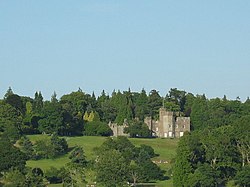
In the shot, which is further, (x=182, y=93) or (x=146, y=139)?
(x=182, y=93)

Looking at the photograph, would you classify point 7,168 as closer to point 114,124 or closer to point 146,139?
point 146,139

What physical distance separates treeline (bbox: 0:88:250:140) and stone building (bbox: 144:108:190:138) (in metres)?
3.55

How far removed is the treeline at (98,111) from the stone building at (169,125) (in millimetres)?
3545

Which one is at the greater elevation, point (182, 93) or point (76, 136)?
point (182, 93)

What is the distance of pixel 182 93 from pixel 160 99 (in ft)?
31.3

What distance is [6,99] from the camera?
109 metres

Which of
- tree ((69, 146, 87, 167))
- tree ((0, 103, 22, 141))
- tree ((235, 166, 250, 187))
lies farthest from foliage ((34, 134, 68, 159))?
tree ((235, 166, 250, 187))

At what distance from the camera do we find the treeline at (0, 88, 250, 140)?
103 metres

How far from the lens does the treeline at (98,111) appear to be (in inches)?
4048

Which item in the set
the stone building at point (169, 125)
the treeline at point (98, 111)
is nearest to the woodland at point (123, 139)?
the treeline at point (98, 111)

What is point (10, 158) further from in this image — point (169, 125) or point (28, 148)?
point (169, 125)

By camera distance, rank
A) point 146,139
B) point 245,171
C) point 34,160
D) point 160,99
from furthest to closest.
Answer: point 160,99 → point 146,139 → point 34,160 → point 245,171

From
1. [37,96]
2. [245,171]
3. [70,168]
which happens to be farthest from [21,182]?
[37,96]

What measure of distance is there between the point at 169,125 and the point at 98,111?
14919 millimetres
